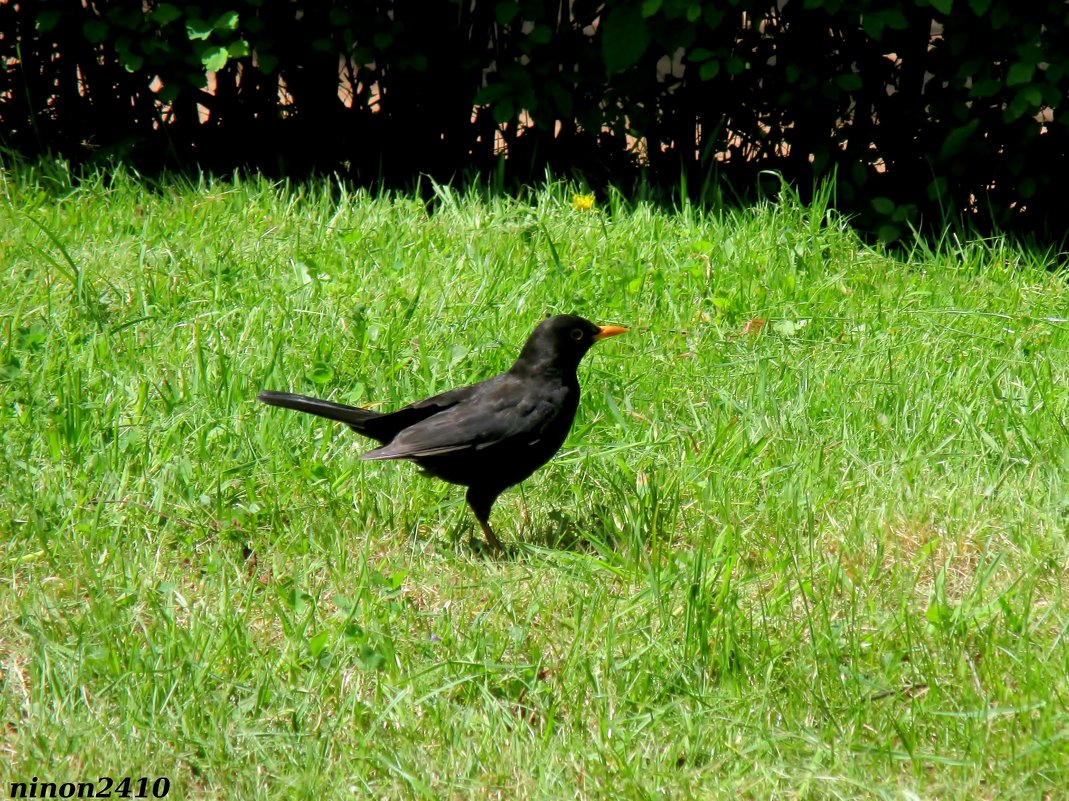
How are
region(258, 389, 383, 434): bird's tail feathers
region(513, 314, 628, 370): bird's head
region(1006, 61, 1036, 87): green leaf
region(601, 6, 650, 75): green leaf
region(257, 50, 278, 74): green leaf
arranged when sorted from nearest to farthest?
region(258, 389, 383, 434): bird's tail feathers
region(513, 314, 628, 370): bird's head
region(1006, 61, 1036, 87): green leaf
region(601, 6, 650, 75): green leaf
region(257, 50, 278, 74): green leaf

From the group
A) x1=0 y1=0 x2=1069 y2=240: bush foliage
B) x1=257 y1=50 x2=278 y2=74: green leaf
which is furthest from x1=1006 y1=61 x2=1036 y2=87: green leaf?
x1=257 y1=50 x2=278 y2=74: green leaf

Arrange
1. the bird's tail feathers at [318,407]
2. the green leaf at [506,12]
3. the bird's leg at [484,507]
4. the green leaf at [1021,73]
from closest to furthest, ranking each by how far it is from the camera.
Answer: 1. the bird's tail feathers at [318,407]
2. the bird's leg at [484,507]
3. the green leaf at [1021,73]
4. the green leaf at [506,12]

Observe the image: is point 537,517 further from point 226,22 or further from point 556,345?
point 226,22

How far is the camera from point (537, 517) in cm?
402

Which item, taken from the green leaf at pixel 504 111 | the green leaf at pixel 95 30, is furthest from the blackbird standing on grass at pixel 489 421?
the green leaf at pixel 95 30

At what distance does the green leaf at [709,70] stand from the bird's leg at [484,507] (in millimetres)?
2865

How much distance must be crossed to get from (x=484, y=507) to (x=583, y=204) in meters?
2.61

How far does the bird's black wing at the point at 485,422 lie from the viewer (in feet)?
12.1

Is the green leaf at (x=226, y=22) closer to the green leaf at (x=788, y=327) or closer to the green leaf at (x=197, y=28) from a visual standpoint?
the green leaf at (x=197, y=28)

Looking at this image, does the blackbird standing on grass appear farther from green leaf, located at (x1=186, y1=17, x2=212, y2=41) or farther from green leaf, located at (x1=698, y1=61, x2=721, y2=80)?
green leaf, located at (x1=186, y1=17, x2=212, y2=41)

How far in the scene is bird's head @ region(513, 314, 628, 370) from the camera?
395cm

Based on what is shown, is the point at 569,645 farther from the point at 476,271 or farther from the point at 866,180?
the point at 866,180

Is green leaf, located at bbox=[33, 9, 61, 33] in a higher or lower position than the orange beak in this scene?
higher

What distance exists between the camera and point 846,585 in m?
3.39
